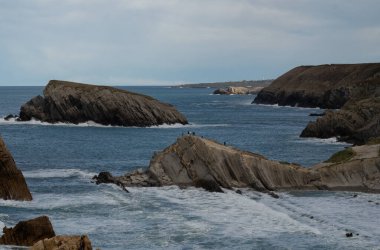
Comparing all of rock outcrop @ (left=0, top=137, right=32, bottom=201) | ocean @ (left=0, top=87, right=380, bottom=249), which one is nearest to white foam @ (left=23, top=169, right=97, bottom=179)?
ocean @ (left=0, top=87, right=380, bottom=249)

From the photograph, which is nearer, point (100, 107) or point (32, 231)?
point (32, 231)

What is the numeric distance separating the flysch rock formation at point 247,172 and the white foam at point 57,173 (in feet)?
33.9

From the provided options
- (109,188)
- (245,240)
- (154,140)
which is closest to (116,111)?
(154,140)

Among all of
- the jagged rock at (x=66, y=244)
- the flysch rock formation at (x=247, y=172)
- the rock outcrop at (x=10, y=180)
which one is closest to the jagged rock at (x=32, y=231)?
the jagged rock at (x=66, y=244)

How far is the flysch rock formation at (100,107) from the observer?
12356 centimetres

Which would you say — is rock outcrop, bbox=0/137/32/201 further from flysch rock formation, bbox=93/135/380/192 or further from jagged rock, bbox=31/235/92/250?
jagged rock, bbox=31/235/92/250

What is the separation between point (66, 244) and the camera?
22219 millimetres

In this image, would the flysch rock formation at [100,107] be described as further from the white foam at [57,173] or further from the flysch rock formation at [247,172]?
the flysch rock formation at [247,172]

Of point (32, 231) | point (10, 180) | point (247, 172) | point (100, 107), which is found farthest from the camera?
point (100, 107)

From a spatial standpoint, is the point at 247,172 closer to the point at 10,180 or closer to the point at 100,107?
the point at 10,180

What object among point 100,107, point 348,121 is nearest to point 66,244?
point 348,121

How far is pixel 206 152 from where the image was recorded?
1935 inches

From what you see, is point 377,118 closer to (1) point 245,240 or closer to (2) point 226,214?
(2) point 226,214

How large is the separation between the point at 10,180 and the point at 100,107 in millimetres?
80743
